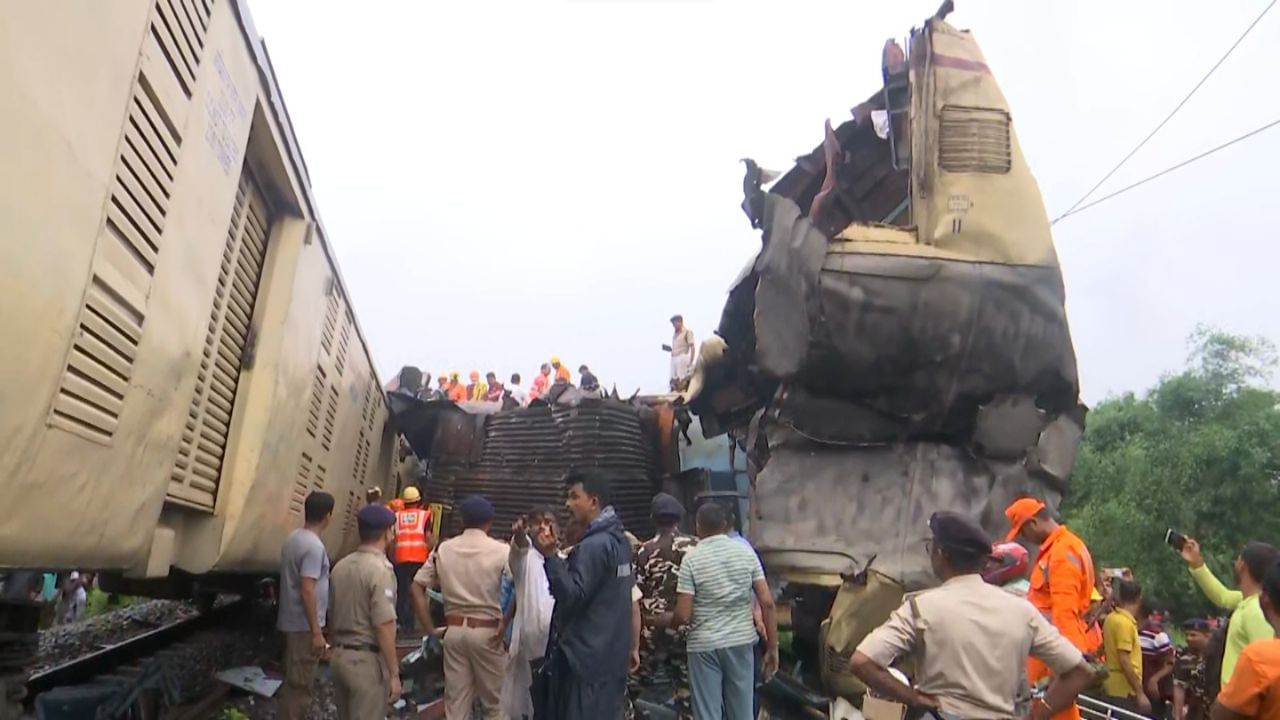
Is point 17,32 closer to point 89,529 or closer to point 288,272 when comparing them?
point 89,529

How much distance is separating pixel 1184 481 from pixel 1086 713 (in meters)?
13.9

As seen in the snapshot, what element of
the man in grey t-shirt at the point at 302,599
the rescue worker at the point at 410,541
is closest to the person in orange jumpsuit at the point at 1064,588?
the man in grey t-shirt at the point at 302,599

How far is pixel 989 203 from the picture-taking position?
20.9ft

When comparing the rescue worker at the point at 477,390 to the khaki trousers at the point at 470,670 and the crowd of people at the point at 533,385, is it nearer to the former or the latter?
the crowd of people at the point at 533,385

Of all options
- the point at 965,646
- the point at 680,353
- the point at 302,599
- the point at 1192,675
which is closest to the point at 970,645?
the point at 965,646

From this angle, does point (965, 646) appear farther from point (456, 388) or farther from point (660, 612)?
point (456, 388)

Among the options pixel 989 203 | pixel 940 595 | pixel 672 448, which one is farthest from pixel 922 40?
pixel 940 595

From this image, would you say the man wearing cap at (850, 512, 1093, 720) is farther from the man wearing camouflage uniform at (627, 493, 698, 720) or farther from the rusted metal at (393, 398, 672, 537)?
the rusted metal at (393, 398, 672, 537)

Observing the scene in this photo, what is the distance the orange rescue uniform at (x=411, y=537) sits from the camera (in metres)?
7.64

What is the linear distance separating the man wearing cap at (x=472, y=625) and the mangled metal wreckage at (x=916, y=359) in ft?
7.86

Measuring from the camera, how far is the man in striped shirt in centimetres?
448

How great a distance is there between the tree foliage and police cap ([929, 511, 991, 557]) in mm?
12080

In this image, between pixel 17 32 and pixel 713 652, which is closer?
pixel 17 32

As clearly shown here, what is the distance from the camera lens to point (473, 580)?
4.47m
